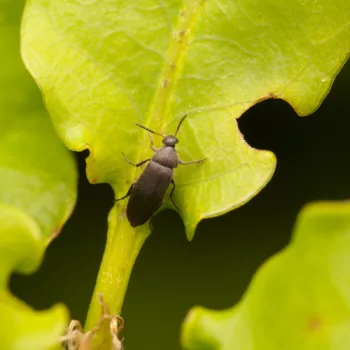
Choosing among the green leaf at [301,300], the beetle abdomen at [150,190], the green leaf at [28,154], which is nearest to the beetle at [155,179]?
the beetle abdomen at [150,190]

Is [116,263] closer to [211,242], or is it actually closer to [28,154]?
[28,154]

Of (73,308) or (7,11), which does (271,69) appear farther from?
(73,308)

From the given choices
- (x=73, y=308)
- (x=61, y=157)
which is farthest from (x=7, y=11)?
(x=73, y=308)

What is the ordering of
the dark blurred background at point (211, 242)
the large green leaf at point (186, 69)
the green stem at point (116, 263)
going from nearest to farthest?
the green stem at point (116, 263) < the large green leaf at point (186, 69) < the dark blurred background at point (211, 242)

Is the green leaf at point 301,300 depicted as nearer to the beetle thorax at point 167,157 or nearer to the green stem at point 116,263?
the green stem at point 116,263

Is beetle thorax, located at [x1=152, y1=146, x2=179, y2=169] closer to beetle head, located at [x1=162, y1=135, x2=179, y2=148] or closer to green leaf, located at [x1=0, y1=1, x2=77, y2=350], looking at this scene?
beetle head, located at [x1=162, y1=135, x2=179, y2=148]

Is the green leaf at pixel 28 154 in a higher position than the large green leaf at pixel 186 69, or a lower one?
lower
